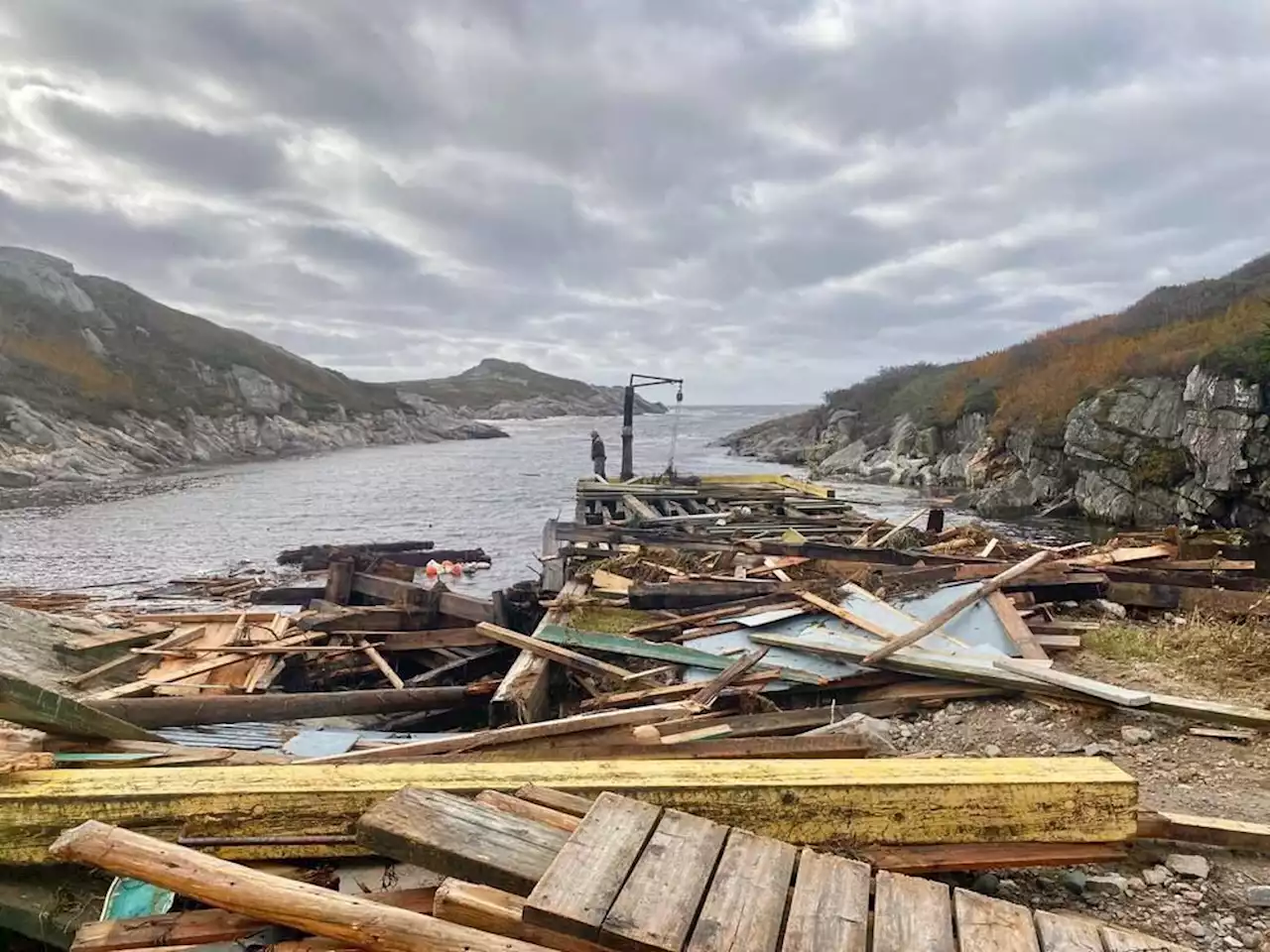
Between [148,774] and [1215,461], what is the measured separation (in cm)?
2719

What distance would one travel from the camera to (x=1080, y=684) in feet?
18.8

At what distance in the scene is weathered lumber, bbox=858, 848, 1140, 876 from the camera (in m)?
3.37

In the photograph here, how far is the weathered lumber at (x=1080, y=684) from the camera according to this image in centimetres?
550

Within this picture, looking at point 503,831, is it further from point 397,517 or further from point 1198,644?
point 397,517

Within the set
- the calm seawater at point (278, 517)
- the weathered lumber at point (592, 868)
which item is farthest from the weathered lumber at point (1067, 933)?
the calm seawater at point (278, 517)

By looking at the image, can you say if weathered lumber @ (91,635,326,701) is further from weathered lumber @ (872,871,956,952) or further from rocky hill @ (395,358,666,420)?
rocky hill @ (395,358,666,420)

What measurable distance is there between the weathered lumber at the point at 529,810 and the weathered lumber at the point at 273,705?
4.35 meters

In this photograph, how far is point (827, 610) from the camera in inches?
326

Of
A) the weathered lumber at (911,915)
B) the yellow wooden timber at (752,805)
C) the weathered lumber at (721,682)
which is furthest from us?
the weathered lumber at (721,682)

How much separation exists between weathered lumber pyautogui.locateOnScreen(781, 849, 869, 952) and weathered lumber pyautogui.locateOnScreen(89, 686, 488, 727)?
16.9ft

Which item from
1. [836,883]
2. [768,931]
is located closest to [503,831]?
[768,931]

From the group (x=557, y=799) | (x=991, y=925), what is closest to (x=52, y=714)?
(x=557, y=799)

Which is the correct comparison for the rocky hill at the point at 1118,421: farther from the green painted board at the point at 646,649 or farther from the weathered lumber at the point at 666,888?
the weathered lumber at the point at 666,888

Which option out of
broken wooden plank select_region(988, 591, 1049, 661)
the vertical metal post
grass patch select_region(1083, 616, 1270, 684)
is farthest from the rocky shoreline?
broken wooden plank select_region(988, 591, 1049, 661)
